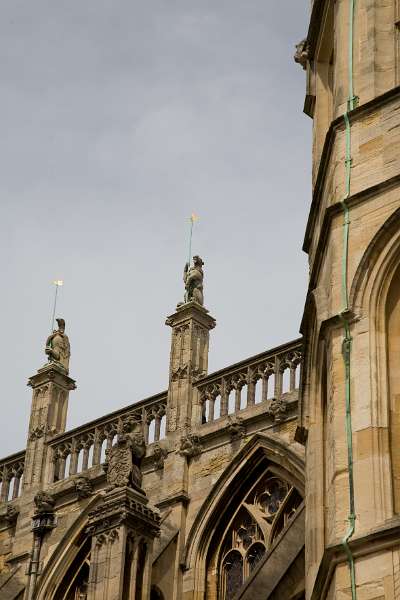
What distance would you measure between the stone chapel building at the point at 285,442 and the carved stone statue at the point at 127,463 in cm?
2

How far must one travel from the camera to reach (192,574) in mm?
18750

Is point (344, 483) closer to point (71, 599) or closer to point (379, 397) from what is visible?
point (379, 397)

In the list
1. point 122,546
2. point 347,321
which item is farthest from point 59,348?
point 347,321

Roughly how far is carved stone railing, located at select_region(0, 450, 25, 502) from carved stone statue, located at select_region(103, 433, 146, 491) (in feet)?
28.5

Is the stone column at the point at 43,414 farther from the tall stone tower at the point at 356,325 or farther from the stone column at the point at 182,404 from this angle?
the tall stone tower at the point at 356,325

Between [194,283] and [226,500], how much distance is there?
376 centimetres

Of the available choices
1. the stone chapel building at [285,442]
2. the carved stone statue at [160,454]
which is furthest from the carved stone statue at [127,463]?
the carved stone statue at [160,454]

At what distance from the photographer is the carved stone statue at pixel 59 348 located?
2328cm

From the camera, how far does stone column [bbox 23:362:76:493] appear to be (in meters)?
22.1

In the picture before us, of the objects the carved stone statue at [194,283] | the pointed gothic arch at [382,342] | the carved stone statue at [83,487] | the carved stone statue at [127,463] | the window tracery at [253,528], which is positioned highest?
the carved stone statue at [194,283]

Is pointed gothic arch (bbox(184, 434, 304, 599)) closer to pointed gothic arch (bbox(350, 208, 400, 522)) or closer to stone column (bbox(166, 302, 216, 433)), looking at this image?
stone column (bbox(166, 302, 216, 433))

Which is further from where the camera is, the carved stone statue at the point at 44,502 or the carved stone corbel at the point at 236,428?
the carved stone corbel at the point at 236,428

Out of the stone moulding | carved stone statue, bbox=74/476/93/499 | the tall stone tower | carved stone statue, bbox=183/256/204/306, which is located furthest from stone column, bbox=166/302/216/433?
the tall stone tower

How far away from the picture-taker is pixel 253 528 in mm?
18750
